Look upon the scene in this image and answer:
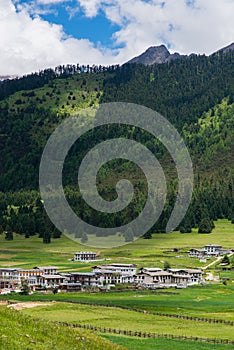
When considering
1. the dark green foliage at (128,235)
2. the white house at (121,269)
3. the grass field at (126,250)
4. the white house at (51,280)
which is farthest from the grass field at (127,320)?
the dark green foliage at (128,235)

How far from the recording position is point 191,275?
372 ft

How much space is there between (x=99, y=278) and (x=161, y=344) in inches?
1996

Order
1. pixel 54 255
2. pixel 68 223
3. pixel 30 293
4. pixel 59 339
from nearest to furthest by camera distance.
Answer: pixel 59 339 < pixel 30 293 < pixel 54 255 < pixel 68 223

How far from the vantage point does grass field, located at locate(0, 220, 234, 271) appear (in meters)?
136

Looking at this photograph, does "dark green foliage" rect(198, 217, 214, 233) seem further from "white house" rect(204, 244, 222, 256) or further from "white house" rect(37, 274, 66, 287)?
"white house" rect(37, 274, 66, 287)

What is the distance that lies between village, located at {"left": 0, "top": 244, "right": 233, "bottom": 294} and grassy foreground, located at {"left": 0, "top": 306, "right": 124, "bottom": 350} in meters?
58.7

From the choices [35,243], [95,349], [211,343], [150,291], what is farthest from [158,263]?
[95,349]

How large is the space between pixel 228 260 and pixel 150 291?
127ft

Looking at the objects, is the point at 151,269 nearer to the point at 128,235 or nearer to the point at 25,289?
the point at 25,289

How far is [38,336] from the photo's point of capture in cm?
4181

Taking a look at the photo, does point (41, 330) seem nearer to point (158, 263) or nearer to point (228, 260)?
point (158, 263)

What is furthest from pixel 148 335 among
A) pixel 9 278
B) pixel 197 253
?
pixel 197 253

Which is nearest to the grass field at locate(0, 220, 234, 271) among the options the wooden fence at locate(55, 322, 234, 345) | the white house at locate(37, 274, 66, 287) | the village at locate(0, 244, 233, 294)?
the village at locate(0, 244, 233, 294)

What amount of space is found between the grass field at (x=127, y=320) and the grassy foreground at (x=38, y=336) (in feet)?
74.5
